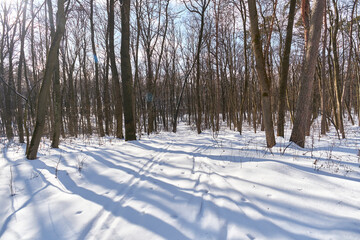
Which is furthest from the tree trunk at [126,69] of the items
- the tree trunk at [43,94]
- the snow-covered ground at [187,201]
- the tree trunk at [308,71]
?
the tree trunk at [308,71]

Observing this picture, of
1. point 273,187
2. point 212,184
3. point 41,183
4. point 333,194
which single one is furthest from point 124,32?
point 333,194

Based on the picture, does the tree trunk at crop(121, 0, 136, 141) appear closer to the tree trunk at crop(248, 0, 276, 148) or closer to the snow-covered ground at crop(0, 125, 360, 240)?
the snow-covered ground at crop(0, 125, 360, 240)

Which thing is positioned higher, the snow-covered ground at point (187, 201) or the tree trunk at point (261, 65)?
the tree trunk at point (261, 65)

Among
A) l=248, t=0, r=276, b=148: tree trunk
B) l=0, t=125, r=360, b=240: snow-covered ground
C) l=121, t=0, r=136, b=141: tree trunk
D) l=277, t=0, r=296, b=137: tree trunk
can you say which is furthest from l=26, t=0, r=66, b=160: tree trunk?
l=277, t=0, r=296, b=137: tree trunk

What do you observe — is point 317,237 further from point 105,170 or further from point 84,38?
point 84,38

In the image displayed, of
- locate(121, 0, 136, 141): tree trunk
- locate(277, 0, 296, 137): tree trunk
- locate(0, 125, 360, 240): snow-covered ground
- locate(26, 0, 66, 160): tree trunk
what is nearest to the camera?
locate(0, 125, 360, 240): snow-covered ground

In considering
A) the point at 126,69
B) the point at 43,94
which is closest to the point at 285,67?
the point at 126,69

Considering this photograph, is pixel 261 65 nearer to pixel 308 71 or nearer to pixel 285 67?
pixel 308 71

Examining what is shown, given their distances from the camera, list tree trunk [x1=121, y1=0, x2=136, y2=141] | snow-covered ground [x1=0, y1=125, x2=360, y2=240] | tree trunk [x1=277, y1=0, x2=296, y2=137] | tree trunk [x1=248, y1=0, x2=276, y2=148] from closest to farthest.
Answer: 1. snow-covered ground [x1=0, y1=125, x2=360, y2=240]
2. tree trunk [x1=248, y1=0, x2=276, y2=148]
3. tree trunk [x1=277, y1=0, x2=296, y2=137]
4. tree trunk [x1=121, y1=0, x2=136, y2=141]

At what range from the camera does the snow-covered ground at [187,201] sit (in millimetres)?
1976

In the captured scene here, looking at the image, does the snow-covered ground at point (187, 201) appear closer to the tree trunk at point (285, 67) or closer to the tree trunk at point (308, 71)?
the tree trunk at point (308, 71)

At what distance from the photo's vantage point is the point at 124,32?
26.7 ft

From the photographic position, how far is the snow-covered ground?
1.98 metres

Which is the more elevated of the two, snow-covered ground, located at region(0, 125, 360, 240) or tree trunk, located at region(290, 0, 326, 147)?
tree trunk, located at region(290, 0, 326, 147)
